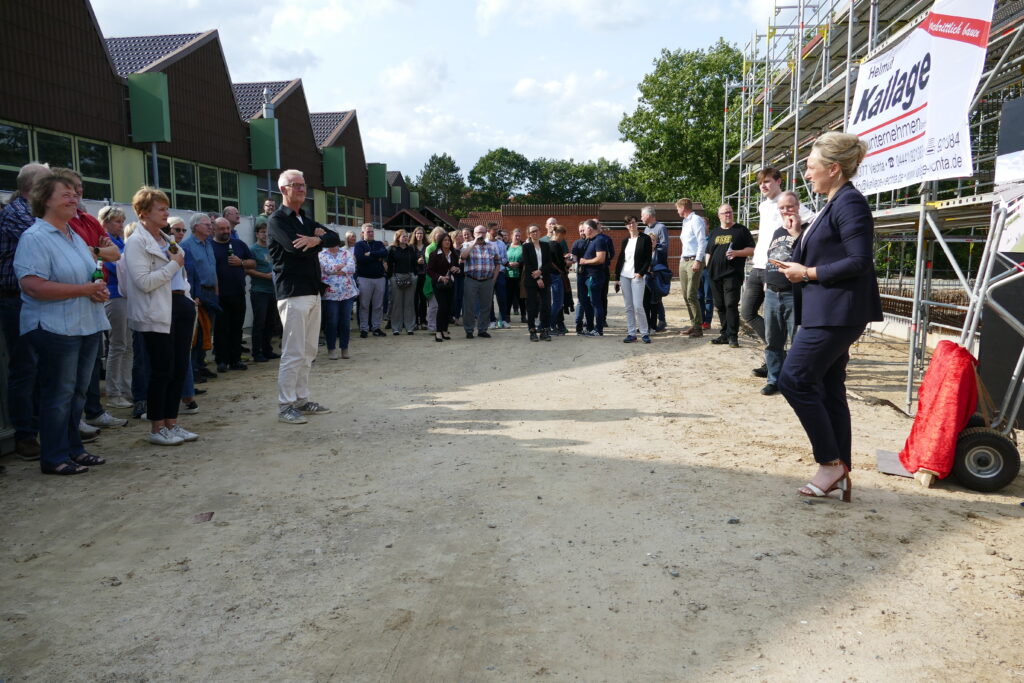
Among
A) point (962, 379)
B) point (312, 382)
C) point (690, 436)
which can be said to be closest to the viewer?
point (962, 379)

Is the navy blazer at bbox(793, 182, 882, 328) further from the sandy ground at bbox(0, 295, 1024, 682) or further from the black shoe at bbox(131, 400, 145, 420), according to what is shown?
the black shoe at bbox(131, 400, 145, 420)

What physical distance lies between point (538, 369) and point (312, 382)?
107 inches

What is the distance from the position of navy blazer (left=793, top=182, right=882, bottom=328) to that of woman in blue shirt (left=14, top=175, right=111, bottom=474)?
443 cm

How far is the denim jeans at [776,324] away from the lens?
6.50m

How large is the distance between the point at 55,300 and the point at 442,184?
99505mm

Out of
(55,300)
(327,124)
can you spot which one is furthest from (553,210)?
(55,300)

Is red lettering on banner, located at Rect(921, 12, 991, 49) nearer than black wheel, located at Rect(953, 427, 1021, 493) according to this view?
No

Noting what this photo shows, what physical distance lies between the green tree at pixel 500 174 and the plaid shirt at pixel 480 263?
301 feet

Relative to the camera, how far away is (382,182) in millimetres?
35750

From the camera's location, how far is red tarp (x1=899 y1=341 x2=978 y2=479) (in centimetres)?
404

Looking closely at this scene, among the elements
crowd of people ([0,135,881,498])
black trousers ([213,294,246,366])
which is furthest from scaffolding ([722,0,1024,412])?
black trousers ([213,294,246,366])

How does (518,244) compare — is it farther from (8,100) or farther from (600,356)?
(8,100)

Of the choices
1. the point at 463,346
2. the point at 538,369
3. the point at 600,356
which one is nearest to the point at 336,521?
the point at 538,369

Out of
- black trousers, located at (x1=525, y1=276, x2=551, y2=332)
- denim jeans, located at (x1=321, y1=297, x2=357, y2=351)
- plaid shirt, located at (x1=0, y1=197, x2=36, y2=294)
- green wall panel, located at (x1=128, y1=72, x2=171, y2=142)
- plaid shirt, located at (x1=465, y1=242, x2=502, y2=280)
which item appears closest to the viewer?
plaid shirt, located at (x1=0, y1=197, x2=36, y2=294)
